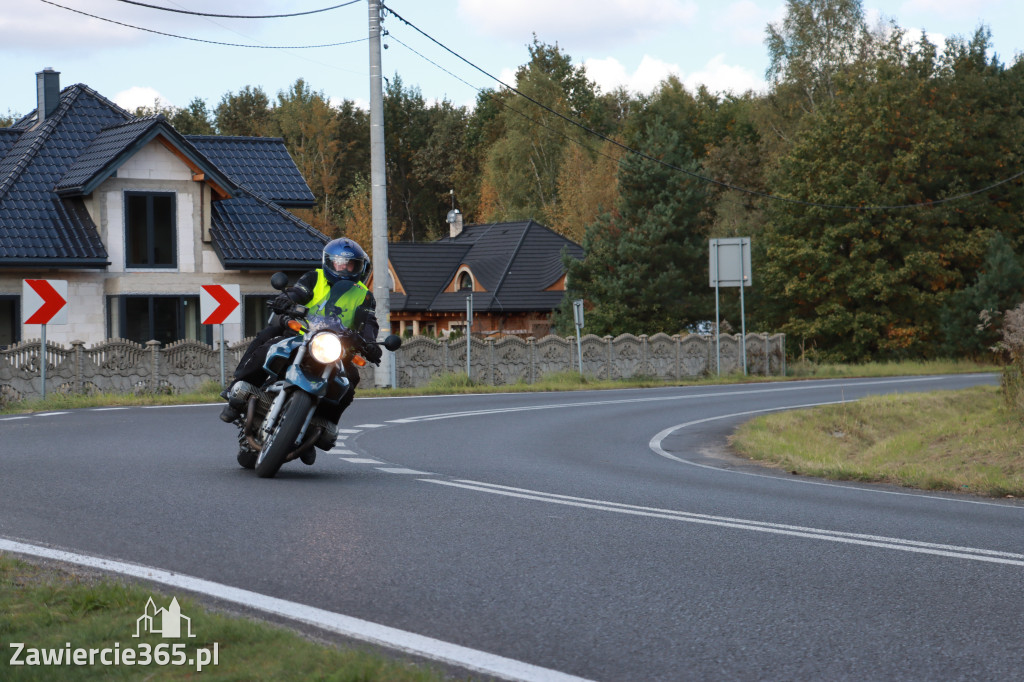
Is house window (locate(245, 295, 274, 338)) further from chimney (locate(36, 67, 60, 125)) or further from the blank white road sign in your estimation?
→ the blank white road sign

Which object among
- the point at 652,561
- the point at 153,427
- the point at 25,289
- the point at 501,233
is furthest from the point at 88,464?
the point at 501,233

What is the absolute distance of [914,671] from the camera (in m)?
4.82

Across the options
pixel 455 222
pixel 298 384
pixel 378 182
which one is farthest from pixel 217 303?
pixel 455 222

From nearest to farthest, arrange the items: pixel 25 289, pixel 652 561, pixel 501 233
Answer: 1. pixel 652 561
2. pixel 25 289
3. pixel 501 233

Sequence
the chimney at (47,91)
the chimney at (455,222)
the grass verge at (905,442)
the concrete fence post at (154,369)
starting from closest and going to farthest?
1. the grass verge at (905,442)
2. the concrete fence post at (154,369)
3. the chimney at (47,91)
4. the chimney at (455,222)

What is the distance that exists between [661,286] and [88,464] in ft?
139

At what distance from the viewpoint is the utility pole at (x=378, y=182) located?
27.1 m

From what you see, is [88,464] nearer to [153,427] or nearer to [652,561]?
[153,427]

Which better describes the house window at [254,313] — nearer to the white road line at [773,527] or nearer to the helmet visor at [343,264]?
the helmet visor at [343,264]

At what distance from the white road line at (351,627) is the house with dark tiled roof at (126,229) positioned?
2529cm

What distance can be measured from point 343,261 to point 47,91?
1111 inches

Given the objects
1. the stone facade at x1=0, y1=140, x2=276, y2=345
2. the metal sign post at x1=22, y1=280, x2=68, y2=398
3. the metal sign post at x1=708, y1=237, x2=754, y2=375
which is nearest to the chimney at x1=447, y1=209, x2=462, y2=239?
the metal sign post at x1=708, y1=237, x2=754, y2=375

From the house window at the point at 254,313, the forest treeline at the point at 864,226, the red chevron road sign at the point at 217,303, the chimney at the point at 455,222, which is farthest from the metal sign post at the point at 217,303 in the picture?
the chimney at the point at 455,222

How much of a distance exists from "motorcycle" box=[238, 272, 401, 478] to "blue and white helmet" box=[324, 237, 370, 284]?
9cm
